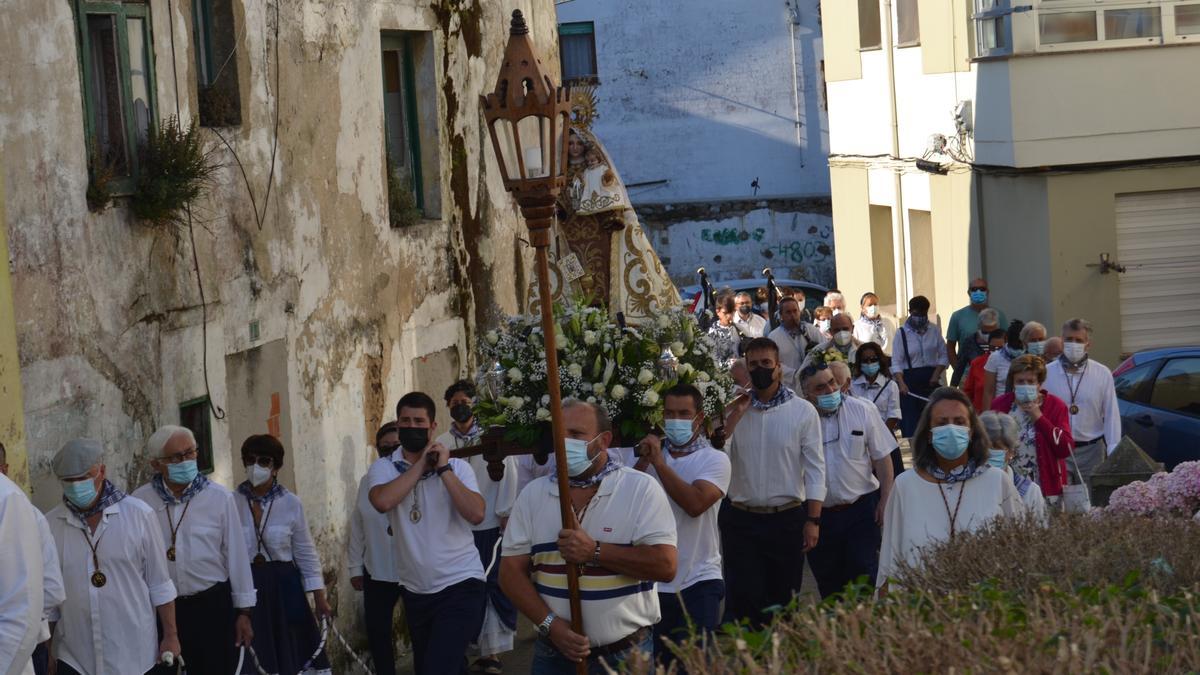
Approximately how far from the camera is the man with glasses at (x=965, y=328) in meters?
20.0

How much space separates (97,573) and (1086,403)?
766cm

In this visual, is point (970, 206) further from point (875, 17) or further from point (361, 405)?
point (361, 405)

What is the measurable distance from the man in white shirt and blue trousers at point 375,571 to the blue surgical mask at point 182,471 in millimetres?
1236

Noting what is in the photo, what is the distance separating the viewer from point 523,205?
8391mm

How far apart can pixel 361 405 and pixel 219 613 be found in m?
3.86

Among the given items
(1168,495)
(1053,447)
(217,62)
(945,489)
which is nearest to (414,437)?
(945,489)

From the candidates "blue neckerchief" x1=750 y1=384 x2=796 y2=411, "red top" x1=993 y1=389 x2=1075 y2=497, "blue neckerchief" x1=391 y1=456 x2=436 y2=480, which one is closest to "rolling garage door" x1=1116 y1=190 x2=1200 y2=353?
"red top" x1=993 y1=389 x2=1075 y2=497

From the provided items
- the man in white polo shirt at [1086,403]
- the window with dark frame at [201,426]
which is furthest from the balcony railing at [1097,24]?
the window with dark frame at [201,426]

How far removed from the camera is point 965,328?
66.7 feet

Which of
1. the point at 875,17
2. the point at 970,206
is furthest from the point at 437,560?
the point at 875,17

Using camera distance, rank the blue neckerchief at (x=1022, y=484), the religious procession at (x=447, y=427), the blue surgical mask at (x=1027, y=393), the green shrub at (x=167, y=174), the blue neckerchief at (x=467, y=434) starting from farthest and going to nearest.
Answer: the blue surgical mask at (x=1027, y=393) → the blue neckerchief at (x=467, y=434) → the green shrub at (x=167, y=174) → the blue neckerchief at (x=1022, y=484) → the religious procession at (x=447, y=427)

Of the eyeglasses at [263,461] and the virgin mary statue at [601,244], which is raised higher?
the virgin mary statue at [601,244]

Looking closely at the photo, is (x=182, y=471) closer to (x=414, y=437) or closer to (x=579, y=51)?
(x=414, y=437)

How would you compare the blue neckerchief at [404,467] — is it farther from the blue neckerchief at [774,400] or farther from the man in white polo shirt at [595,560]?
the man in white polo shirt at [595,560]
